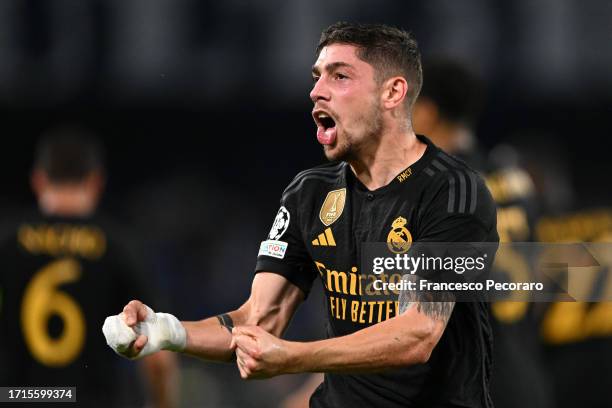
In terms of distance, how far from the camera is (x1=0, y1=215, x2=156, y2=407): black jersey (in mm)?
5840

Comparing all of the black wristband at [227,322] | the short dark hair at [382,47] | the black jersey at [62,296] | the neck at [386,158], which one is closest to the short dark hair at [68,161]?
the black jersey at [62,296]

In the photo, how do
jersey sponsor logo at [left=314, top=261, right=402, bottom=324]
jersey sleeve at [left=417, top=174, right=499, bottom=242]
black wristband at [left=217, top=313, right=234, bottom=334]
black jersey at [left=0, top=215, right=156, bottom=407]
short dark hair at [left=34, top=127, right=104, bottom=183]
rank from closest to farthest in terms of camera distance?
1. jersey sleeve at [left=417, top=174, right=499, bottom=242]
2. jersey sponsor logo at [left=314, top=261, right=402, bottom=324]
3. black wristband at [left=217, top=313, right=234, bottom=334]
4. black jersey at [left=0, top=215, right=156, bottom=407]
5. short dark hair at [left=34, top=127, right=104, bottom=183]

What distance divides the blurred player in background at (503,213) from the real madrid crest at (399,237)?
166cm

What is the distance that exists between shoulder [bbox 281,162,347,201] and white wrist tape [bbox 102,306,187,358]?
698 mm

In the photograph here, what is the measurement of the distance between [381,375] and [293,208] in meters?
0.74

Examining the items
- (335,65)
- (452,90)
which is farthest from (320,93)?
(452,90)

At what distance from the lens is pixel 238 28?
10.4 m

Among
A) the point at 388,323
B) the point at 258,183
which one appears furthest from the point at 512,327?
the point at 258,183

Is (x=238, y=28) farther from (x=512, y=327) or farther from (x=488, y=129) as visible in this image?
(x=512, y=327)

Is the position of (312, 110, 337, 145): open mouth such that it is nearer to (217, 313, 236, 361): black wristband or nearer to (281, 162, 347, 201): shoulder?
(281, 162, 347, 201): shoulder

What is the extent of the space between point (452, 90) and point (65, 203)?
216 centimetres

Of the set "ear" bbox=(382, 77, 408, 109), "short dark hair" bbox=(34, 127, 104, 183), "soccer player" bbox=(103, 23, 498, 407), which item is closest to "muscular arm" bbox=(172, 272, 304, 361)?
"soccer player" bbox=(103, 23, 498, 407)

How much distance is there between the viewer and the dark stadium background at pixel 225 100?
10.2 meters

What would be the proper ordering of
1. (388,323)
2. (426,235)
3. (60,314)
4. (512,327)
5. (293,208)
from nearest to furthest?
(388,323) < (426,235) < (293,208) < (512,327) < (60,314)
